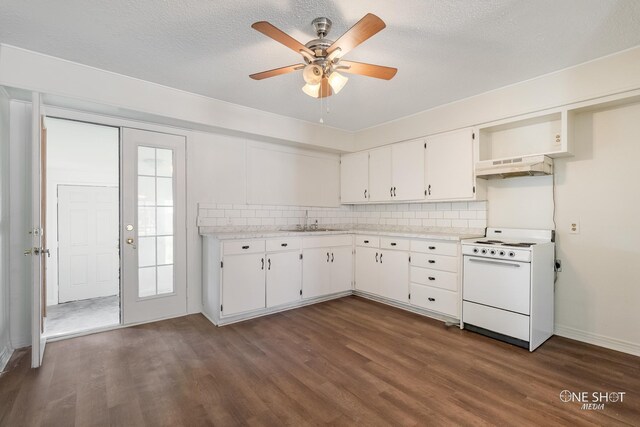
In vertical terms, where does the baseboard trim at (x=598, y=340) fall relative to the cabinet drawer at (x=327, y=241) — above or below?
below

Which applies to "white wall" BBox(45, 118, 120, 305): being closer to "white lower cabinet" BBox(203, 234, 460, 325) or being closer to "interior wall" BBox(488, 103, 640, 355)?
"white lower cabinet" BBox(203, 234, 460, 325)

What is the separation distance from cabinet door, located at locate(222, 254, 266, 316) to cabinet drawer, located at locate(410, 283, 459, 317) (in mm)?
1836

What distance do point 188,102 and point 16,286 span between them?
7.77 feet

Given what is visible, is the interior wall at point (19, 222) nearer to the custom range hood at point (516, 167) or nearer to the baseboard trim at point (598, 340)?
the custom range hood at point (516, 167)

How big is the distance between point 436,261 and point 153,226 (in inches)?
128

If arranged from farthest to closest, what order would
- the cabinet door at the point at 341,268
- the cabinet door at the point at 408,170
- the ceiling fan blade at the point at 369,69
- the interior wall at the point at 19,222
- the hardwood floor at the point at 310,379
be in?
the cabinet door at the point at 341,268
the cabinet door at the point at 408,170
the interior wall at the point at 19,222
the ceiling fan blade at the point at 369,69
the hardwood floor at the point at 310,379

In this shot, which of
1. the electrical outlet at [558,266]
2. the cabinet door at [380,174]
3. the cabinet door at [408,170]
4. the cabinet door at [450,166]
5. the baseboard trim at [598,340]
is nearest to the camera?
the baseboard trim at [598,340]

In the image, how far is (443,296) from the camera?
338 cm

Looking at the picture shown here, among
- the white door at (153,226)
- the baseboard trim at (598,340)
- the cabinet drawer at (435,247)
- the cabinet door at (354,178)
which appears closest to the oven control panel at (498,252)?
the cabinet drawer at (435,247)

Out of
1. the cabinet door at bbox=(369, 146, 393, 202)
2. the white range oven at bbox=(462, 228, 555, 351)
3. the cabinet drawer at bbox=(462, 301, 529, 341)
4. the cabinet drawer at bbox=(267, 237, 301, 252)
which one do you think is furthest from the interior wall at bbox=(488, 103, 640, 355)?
the cabinet drawer at bbox=(267, 237, 301, 252)

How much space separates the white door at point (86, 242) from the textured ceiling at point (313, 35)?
105 inches

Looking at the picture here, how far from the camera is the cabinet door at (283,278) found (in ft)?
11.9

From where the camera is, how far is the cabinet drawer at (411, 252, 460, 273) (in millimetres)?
3307

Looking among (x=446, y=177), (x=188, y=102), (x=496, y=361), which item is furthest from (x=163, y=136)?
(x=496, y=361)
